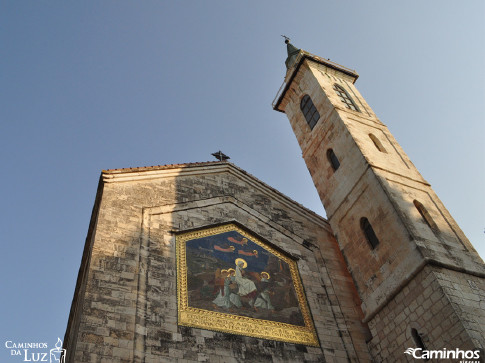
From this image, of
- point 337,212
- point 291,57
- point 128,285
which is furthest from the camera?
point 291,57

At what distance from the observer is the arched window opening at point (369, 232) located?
1184 centimetres

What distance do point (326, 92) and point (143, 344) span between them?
35.9 feet

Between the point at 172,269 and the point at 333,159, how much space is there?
22.0 feet

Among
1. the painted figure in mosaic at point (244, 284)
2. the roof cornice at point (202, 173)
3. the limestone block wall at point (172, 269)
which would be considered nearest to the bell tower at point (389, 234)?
the limestone block wall at point (172, 269)

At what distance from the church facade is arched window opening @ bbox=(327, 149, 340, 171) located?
0.08 m

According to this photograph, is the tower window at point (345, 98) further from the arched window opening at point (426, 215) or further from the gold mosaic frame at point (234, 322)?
the gold mosaic frame at point (234, 322)

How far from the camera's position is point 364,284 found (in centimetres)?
1168

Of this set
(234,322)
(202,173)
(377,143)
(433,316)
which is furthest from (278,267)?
(377,143)

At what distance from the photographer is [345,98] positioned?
16938 millimetres

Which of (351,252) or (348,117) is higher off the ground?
(348,117)

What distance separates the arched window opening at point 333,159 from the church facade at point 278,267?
0.08 m

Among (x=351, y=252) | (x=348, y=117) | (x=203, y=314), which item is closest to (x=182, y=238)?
(x=203, y=314)

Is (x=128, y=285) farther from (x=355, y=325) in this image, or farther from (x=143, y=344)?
(x=355, y=325)

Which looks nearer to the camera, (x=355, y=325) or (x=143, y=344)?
(x=143, y=344)
